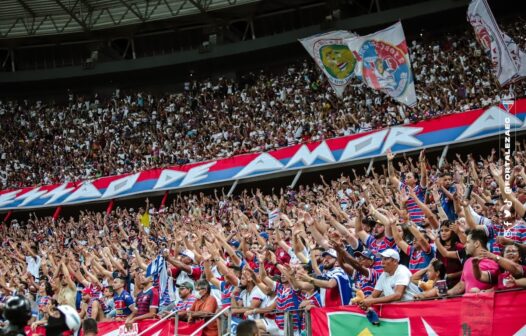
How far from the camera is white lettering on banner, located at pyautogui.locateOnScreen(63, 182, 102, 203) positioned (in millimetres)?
29594

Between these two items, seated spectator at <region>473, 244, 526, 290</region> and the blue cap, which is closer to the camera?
seated spectator at <region>473, 244, 526, 290</region>

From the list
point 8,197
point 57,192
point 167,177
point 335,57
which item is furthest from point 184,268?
point 8,197

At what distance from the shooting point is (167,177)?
28.1 metres

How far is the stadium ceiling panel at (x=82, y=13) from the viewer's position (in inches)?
1314

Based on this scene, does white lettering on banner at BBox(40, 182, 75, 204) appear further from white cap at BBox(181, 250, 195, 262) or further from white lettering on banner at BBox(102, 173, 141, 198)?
white cap at BBox(181, 250, 195, 262)

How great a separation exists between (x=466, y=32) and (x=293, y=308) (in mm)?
20321

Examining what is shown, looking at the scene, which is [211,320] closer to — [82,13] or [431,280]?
[431,280]

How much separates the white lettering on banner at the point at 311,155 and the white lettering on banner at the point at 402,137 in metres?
2.09

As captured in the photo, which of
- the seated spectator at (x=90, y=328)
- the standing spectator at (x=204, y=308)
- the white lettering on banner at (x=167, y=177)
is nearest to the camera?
the seated spectator at (x=90, y=328)

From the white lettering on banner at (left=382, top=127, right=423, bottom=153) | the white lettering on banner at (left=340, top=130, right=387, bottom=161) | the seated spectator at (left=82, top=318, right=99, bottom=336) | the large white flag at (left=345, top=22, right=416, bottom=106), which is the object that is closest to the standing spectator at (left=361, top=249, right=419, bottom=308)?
the seated spectator at (left=82, top=318, right=99, bottom=336)

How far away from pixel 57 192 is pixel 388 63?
49.2 ft

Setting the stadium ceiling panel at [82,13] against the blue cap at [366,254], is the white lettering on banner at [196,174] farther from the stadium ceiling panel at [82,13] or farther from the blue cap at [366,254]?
the blue cap at [366,254]

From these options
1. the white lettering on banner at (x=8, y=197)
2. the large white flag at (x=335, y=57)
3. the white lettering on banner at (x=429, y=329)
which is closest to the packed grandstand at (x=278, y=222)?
the white lettering on banner at (x=429, y=329)

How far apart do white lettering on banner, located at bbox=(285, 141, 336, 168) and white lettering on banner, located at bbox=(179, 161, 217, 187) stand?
3.39m
